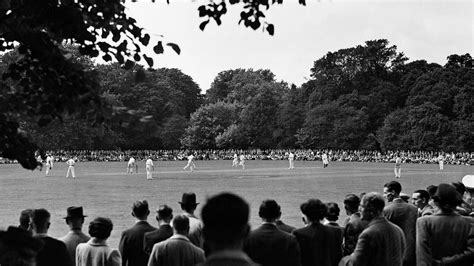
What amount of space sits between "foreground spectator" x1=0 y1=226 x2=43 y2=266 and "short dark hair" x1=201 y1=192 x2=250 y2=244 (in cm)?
129

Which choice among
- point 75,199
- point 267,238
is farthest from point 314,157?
point 267,238

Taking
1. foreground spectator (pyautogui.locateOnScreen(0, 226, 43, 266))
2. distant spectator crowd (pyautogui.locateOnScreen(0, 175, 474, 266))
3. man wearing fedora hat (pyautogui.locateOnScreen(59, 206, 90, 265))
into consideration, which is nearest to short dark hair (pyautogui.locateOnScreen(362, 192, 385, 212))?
distant spectator crowd (pyautogui.locateOnScreen(0, 175, 474, 266))

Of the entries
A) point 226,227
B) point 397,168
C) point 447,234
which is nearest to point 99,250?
point 447,234

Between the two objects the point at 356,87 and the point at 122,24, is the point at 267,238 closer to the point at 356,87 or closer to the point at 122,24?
the point at 122,24

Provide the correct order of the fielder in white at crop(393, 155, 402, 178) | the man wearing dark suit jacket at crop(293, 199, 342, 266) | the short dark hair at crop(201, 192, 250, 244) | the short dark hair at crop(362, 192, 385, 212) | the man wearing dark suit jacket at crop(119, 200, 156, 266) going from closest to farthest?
the short dark hair at crop(201, 192, 250, 244)
the short dark hair at crop(362, 192, 385, 212)
the man wearing dark suit jacket at crop(293, 199, 342, 266)
the man wearing dark suit jacket at crop(119, 200, 156, 266)
the fielder in white at crop(393, 155, 402, 178)

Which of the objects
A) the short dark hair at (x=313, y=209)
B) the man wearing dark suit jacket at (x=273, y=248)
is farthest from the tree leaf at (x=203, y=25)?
the short dark hair at (x=313, y=209)

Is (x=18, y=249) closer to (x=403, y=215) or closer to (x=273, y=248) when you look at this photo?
(x=273, y=248)

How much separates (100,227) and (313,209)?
8.01 feet

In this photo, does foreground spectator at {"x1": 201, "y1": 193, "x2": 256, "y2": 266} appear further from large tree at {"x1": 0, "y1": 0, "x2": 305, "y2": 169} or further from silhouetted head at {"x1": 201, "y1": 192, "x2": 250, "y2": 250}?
large tree at {"x1": 0, "y1": 0, "x2": 305, "y2": 169}

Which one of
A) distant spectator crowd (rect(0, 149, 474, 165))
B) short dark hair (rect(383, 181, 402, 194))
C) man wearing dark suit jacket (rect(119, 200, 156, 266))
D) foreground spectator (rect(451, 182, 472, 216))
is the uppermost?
distant spectator crowd (rect(0, 149, 474, 165))

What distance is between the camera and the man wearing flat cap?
7102mm

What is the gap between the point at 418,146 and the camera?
9938 centimetres

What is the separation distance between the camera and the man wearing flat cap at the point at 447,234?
7.10 meters

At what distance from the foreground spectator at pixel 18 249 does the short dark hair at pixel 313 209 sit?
391 centimetres
